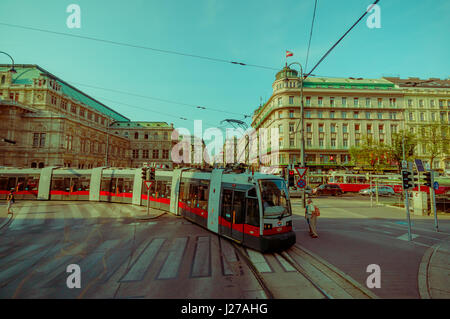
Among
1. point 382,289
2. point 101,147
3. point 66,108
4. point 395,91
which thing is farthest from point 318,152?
point 66,108

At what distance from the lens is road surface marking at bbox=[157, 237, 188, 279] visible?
18.7 ft

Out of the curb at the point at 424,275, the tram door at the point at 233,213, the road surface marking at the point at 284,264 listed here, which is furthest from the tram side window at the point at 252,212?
the curb at the point at 424,275

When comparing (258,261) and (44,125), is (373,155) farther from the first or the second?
(44,125)

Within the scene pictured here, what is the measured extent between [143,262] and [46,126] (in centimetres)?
4998

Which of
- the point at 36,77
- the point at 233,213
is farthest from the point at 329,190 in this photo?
the point at 36,77

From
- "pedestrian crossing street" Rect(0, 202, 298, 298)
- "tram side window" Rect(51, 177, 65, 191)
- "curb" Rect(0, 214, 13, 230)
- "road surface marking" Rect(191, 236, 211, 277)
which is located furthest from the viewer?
"tram side window" Rect(51, 177, 65, 191)

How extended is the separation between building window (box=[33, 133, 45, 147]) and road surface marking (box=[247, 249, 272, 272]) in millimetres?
51452

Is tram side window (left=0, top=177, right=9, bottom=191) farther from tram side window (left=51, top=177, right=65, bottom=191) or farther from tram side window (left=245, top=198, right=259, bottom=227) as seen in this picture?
tram side window (left=245, top=198, right=259, bottom=227)

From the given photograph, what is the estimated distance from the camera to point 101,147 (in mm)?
55312

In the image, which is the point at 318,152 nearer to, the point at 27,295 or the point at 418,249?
the point at 418,249

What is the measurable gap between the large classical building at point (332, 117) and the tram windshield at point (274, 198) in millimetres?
39740

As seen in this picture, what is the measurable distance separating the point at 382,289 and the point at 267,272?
8.87ft

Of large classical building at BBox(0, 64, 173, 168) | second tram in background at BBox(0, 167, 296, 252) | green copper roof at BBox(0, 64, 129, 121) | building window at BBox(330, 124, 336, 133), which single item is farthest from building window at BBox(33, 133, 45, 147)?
building window at BBox(330, 124, 336, 133)

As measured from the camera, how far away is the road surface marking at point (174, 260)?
571cm
